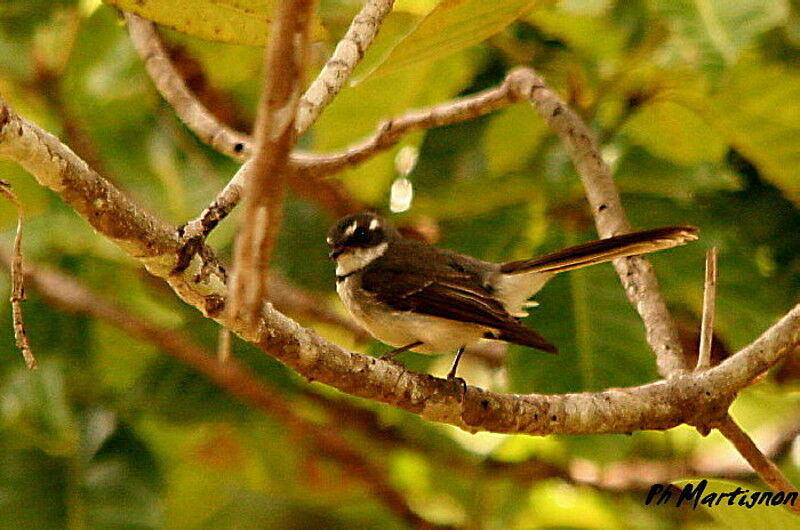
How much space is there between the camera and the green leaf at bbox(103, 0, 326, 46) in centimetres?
200

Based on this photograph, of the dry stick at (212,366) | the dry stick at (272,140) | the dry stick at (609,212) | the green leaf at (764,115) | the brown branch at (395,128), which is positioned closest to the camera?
the dry stick at (272,140)

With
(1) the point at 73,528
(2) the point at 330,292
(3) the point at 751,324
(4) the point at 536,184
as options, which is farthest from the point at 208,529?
(3) the point at 751,324

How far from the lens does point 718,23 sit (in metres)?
2.71

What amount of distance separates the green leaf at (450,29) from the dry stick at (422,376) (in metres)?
0.53

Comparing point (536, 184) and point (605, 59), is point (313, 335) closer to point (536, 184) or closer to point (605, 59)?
point (536, 184)

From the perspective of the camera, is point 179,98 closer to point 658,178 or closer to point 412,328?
point 412,328

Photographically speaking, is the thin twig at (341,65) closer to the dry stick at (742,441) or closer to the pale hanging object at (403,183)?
the dry stick at (742,441)

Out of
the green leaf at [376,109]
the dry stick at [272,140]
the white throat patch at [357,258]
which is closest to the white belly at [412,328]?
the white throat patch at [357,258]

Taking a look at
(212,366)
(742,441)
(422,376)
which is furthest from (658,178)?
(212,366)

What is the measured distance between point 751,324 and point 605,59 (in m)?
1.00

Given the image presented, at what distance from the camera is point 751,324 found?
3086mm

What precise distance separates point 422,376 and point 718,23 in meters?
1.34

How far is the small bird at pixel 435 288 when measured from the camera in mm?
2604

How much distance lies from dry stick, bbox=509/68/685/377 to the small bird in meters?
0.10
